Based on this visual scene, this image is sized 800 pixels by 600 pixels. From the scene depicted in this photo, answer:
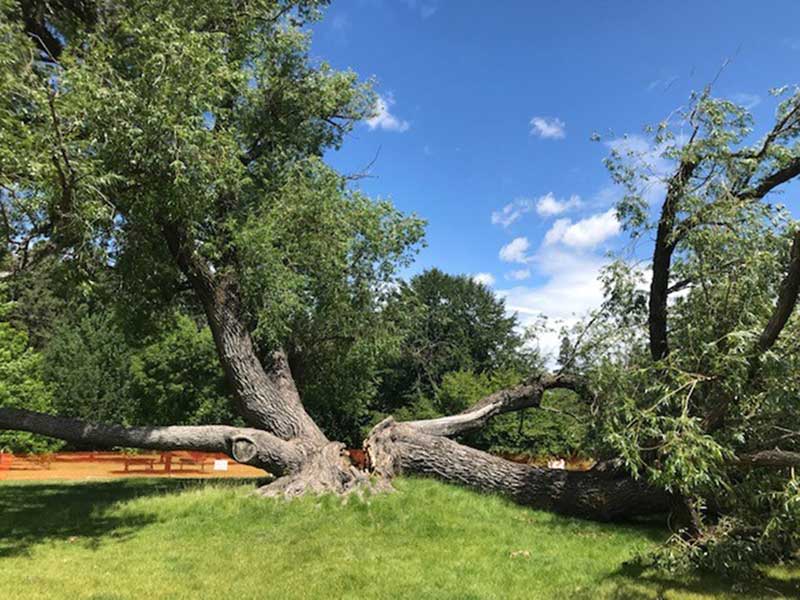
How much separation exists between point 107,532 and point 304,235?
606 centimetres

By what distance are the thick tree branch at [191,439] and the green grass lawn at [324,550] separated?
84 cm

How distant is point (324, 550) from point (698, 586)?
4.02 m

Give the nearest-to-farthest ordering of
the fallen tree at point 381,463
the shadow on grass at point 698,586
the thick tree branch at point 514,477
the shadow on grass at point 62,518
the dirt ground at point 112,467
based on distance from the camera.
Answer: the shadow on grass at point 698,586 → the shadow on grass at point 62,518 → the thick tree branch at point 514,477 → the fallen tree at point 381,463 → the dirt ground at point 112,467

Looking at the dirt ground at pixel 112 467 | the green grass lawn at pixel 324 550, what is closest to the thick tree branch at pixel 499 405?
the green grass lawn at pixel 324 550

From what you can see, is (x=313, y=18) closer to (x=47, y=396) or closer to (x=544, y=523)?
(x=544, y=523)

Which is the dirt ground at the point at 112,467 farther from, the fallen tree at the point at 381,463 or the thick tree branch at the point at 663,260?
the thick tree branch at the point at 663,260

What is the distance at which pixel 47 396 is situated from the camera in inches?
960

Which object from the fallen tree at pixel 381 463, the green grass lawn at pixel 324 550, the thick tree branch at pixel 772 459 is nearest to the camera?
the thick tree branch at pixel 772 459

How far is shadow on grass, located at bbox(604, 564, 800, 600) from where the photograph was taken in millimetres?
5289

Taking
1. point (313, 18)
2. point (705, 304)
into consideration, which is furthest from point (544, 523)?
point (313, 18)

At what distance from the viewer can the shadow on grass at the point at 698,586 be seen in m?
5.29

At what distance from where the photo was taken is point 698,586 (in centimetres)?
556

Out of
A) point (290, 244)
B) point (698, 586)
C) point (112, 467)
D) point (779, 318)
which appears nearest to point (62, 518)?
point (290, 244)

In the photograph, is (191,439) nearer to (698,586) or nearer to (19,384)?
(698,586)
